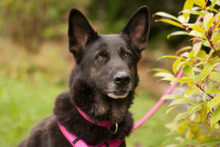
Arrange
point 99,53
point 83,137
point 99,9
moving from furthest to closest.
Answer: point 99,9 → point 99,53 → point 83,137

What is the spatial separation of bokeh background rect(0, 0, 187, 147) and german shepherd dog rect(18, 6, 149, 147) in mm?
780

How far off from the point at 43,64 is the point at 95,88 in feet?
27.4

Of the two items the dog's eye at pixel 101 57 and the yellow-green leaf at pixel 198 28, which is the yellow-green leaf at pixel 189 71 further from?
the dog's eye at pixel 101 57

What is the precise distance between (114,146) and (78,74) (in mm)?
980

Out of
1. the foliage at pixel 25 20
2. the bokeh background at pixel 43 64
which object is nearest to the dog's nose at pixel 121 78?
the bokeh background at pixel 43 64

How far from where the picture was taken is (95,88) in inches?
122

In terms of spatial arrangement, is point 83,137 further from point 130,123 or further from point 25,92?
point 25,92

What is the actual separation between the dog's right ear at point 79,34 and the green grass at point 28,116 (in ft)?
6.13

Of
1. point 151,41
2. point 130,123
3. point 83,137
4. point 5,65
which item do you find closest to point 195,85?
point 130,123

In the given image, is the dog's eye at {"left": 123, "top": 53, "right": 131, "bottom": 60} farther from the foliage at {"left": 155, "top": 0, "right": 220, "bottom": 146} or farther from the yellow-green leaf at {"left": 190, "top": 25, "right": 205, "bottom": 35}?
the yellow-green leaf at {"left": 190, "top": 25, "right": 205, "bottom": 35}

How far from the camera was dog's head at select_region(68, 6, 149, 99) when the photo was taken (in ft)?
9.70

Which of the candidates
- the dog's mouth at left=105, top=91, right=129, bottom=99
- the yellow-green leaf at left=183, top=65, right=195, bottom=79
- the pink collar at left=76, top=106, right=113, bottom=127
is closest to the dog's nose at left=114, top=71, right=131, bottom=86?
the dog's mouth at left=105, top=91, right=129, bottom=99

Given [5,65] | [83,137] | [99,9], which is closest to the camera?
[83,137]

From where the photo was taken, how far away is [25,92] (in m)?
7.77
